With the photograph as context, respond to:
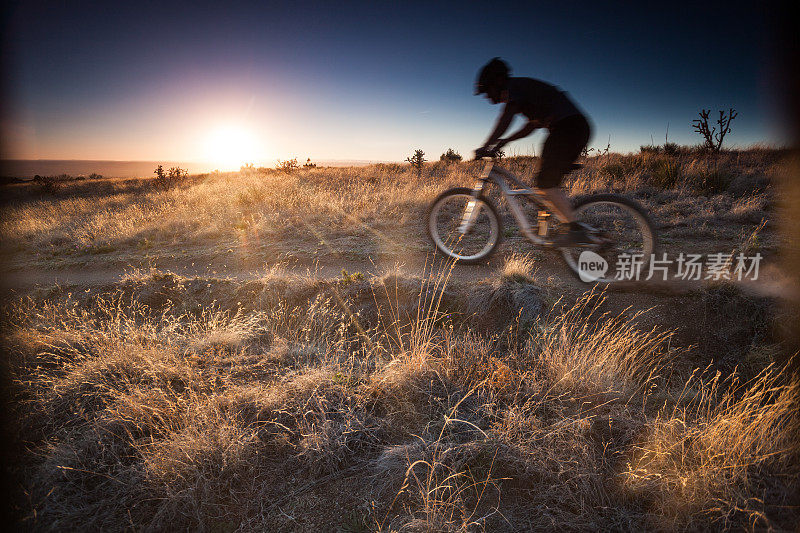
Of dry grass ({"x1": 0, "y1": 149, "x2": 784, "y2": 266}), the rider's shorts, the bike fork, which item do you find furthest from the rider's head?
dry grass ({"x1": 0, "y1": 149, "x2": 784, "y2": 266})

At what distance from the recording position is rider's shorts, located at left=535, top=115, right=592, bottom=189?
3.91 meters

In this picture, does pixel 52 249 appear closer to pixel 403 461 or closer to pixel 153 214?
pixel 153 214

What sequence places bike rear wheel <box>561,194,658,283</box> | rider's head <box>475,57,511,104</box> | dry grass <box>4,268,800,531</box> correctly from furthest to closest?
1. bike rear wheel <box>561,194,658,283</box>
2. rider's head <box>475,57,511,104</box>
3. dry grass <box>4,268,800,531</box>

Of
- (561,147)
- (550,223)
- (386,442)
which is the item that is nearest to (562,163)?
(561,147)

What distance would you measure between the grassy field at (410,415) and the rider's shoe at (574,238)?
2.18 ft

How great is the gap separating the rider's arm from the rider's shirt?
107 mm

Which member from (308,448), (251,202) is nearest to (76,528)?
(308,448)

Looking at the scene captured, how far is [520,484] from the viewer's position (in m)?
2.23

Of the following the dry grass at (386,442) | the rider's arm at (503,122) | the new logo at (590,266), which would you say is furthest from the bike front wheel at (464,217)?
the dry grass at (386,442)

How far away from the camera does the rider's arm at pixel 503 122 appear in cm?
405

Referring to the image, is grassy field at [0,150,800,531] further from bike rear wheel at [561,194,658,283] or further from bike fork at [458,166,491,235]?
bike fork at [458,166,491,235]

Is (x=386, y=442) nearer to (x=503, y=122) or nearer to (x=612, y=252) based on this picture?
(x=503, y=122)

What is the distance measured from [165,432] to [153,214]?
1165 centimetres

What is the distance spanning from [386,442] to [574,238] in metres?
3.25
